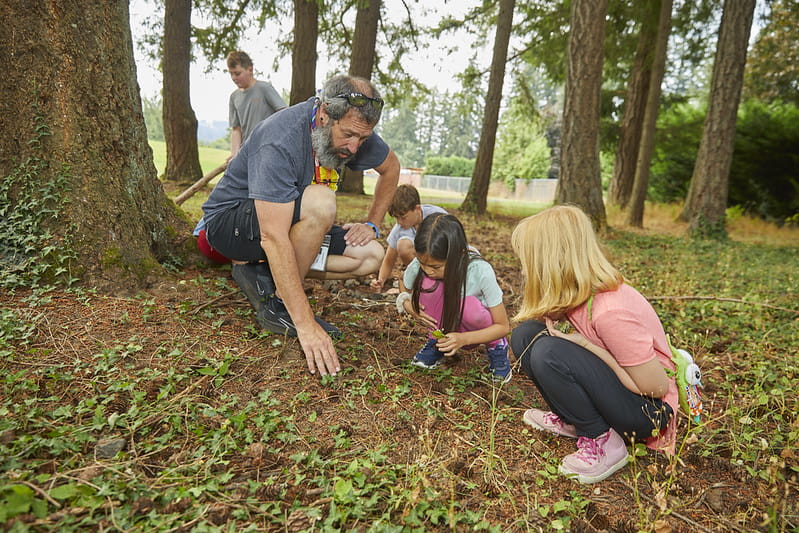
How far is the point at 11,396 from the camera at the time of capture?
1810 mm

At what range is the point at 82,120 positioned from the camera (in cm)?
269

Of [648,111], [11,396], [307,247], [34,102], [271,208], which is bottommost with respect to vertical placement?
[11,396]

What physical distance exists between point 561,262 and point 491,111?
9197 millimetres

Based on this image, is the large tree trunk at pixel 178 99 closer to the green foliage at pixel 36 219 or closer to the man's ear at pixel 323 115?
the green foliage at pixel 36 219

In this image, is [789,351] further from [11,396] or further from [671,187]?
[671,187]

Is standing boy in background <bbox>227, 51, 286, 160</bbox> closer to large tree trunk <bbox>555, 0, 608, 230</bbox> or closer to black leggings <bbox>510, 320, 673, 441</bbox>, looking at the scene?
black leggings <bbox>510, 320, 673, 441</bbox>

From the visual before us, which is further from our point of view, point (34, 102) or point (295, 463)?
point (34, 102)

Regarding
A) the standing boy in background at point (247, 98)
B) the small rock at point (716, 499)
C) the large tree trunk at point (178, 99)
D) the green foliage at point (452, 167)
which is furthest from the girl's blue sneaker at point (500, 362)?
the green foliage at point (452, 167)

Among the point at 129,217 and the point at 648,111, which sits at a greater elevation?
the point at 648,111

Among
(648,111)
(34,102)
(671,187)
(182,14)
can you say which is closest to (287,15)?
(182,14)

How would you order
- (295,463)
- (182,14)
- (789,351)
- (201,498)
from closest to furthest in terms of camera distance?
(201,498) → (295,463) → (789,351) → (182,14)

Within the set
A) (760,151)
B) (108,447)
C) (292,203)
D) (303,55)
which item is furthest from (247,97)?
(760,151)

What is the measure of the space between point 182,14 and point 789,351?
11108 millimetres

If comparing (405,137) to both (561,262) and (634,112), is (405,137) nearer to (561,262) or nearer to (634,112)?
(634,112)
